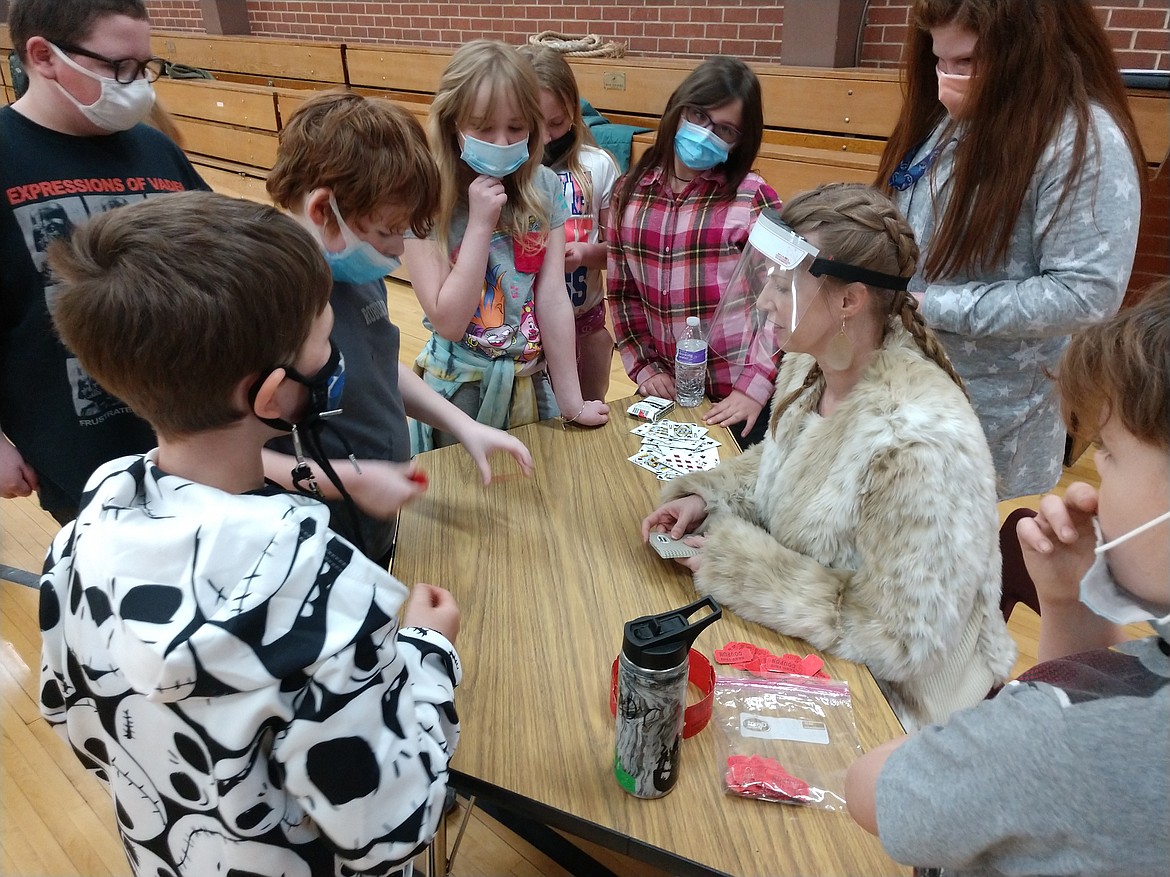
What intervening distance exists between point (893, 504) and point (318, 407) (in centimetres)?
89

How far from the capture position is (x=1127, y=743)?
0.62 metres

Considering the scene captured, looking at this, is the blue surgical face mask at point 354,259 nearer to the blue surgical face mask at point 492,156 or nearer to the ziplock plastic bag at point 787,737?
the blue surgical face mask at point 492,156

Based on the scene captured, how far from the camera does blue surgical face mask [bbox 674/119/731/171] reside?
211 centimetres

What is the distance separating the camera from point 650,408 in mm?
2090

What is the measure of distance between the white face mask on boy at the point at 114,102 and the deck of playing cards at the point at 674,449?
4.39ft

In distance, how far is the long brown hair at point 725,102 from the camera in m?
2.12

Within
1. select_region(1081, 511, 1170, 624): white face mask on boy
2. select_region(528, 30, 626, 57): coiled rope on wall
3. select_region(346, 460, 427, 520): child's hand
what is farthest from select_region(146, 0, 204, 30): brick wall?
select_region(1081, 511, 1170, 624): white face mask on boy

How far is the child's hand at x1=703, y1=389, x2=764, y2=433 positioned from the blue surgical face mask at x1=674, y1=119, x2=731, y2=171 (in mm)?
659

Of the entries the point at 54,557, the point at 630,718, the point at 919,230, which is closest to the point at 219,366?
the point at 54,557

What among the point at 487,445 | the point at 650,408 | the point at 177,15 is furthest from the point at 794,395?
the point at 177,15

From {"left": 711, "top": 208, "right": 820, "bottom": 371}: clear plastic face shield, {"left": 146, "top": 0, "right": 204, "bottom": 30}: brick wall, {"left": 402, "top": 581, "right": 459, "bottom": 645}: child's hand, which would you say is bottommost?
{"left": 402, "top": 581, "right": 459, "bottom": 645}: child's hand

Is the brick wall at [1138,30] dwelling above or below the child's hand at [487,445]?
above

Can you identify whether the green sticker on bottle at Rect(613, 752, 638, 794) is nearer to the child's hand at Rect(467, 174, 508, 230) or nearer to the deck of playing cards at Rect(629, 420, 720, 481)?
the deck of playing cards at Rect(629, 420, 720, 481)

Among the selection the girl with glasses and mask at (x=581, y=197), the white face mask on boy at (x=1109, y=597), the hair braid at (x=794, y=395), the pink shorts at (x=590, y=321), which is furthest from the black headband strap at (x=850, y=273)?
the pink shorts at (x=590, y=321)
